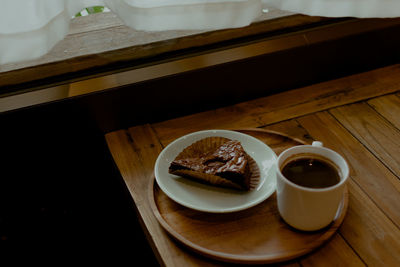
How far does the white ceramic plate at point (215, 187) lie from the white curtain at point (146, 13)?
25cm

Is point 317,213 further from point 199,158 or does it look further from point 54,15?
point 54,15

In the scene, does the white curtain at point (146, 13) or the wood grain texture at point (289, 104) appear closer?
the white curtain at point (146, 13)

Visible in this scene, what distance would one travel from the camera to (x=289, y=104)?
3.52 ft

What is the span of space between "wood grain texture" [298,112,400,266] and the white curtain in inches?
11.0

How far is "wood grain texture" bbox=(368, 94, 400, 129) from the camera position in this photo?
99cm

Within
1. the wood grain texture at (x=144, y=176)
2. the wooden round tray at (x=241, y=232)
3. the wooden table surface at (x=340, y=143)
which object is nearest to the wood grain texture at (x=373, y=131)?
the wooden table surface at (x=340, y=143)

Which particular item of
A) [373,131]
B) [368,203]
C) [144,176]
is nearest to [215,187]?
[144,176]

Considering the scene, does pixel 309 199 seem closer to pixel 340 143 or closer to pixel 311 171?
pixel 311 171

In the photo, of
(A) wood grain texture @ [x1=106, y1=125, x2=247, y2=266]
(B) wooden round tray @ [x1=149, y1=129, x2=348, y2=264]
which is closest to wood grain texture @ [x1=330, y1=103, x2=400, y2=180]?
(B) wooden round tray @ [x1=149, y1=129, x2=348, y2=264]

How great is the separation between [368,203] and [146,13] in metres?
0.55

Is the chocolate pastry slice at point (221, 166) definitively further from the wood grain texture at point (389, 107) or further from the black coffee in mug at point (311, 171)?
the wood grain texture at point (389, 107)

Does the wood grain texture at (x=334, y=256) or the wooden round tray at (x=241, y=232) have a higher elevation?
the wooden round tray at (x=241, y=232)

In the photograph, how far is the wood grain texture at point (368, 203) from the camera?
2.28ft

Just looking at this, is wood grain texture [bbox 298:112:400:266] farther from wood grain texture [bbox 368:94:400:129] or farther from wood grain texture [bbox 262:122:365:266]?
wood grain texture [bbox 368:94:400:129]
